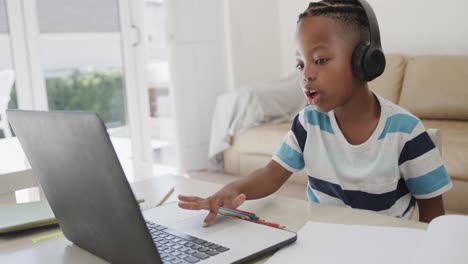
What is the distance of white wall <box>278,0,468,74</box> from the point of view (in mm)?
3055

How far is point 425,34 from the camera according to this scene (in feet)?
10.6

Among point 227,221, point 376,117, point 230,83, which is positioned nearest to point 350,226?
point 227,221

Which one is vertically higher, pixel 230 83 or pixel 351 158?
pixel 351 158

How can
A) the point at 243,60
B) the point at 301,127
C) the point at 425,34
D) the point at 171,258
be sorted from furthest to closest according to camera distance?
the point at 243,60, the point at 425,34, the point at 301,127, the point at 171,258

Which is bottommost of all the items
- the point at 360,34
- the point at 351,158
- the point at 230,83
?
the point at 230,83

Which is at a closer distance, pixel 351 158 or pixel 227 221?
pixel 227 221

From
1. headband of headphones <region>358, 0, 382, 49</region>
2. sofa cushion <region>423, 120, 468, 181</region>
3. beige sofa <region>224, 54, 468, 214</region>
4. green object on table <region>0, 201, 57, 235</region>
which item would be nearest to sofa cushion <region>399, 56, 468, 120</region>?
beige sofa <region>224, 54, 468, 214</region>

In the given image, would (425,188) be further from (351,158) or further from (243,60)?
(243,60)

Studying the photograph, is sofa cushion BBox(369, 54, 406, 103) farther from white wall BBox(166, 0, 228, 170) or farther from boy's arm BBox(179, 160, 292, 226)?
boy's arm BBox(179, 160, 292, 226)

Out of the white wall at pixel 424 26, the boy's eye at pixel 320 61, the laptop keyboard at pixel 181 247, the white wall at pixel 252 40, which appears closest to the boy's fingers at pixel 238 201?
the laptop keyboard at pixel 181 247

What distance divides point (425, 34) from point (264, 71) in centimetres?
125

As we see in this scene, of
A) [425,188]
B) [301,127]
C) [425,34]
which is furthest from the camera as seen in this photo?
[425,34]

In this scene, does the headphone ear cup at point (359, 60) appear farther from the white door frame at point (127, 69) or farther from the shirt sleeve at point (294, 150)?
the white door frame at point (127, 69)

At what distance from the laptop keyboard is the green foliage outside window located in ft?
8.77
